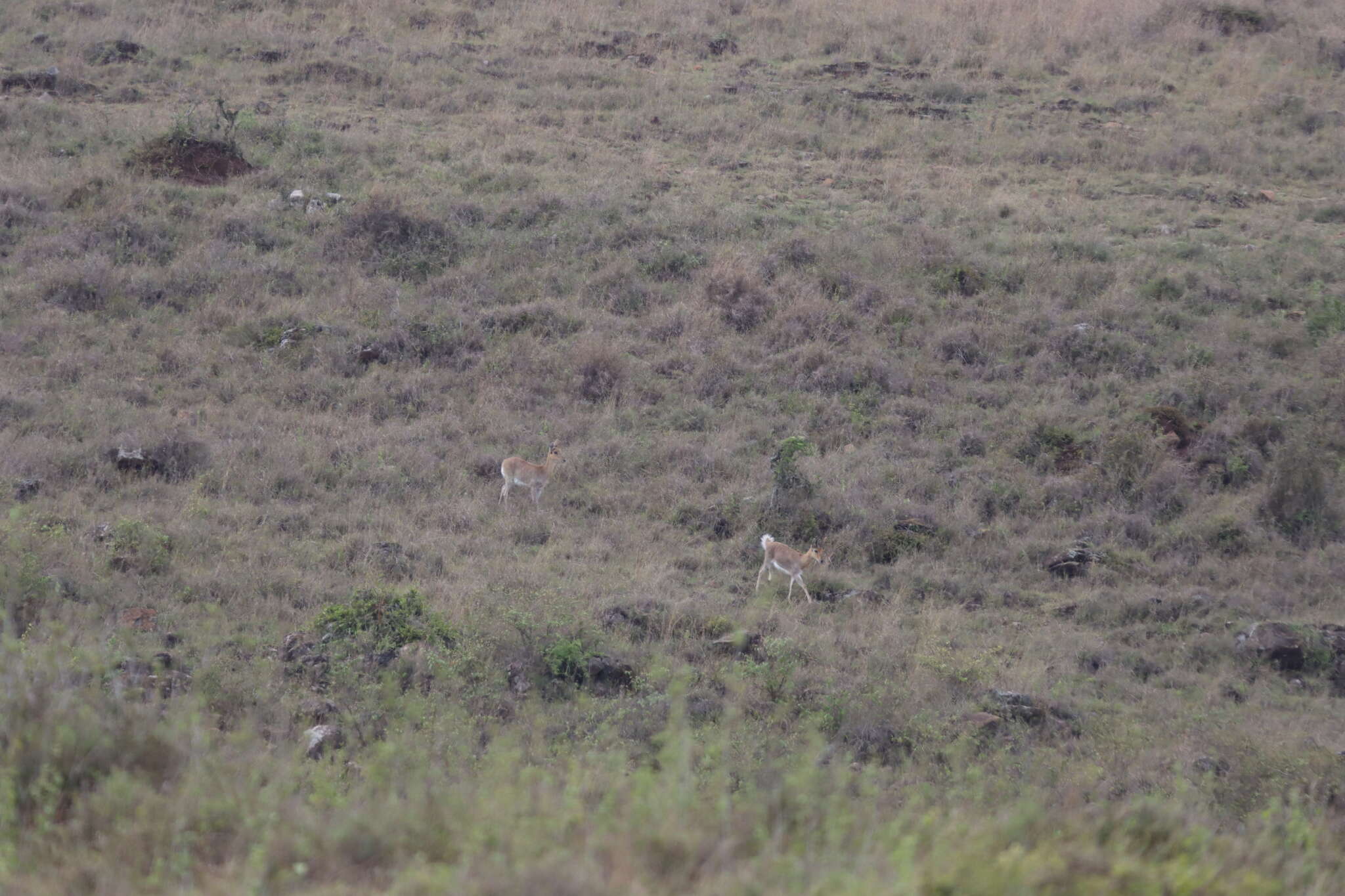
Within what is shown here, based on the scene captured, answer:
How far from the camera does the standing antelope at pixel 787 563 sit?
963cm

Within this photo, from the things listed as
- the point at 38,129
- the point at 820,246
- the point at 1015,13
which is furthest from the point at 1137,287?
the point at 38,129

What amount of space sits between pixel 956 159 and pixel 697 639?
567 inches

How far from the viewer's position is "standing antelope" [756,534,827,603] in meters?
9.63

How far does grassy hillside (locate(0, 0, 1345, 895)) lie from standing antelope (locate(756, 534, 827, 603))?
176 mm

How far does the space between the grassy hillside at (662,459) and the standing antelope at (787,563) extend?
0.18m

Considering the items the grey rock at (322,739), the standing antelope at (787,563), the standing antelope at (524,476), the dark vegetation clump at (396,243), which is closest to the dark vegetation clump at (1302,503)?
the standing antelope at (787,563)

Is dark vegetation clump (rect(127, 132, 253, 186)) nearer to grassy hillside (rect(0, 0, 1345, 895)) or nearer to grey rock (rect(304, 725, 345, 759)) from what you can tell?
grassy hillside (rect(0, 0, 1345, 895))

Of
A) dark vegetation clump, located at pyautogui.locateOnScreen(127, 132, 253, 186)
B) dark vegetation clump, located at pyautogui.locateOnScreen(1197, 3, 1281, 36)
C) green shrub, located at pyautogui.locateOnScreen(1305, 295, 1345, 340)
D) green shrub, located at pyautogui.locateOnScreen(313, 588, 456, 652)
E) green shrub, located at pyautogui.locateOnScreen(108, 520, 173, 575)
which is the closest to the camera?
green shrub, located at pyautogui.locateOnScreen(313, 588, 456, 652)

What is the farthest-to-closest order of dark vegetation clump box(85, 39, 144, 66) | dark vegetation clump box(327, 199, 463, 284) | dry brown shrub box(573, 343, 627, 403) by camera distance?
dark vegetation clump box(85, 39, 144, 66) → dark vegetation clump box(327, 199, 463, 284) → dry brown shrub box(573, 343, 627, 403)

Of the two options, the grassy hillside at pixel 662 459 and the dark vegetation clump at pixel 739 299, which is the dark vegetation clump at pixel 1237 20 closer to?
the grassy hillside at pixel 662 459

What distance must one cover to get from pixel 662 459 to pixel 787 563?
2.66 meters

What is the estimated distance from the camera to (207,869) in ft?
12.4

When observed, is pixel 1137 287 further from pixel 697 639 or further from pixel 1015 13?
pixel 1015 13

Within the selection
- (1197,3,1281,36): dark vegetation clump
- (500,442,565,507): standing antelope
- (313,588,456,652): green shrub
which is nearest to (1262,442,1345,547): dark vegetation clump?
(500,442,565,507): standing antelope
